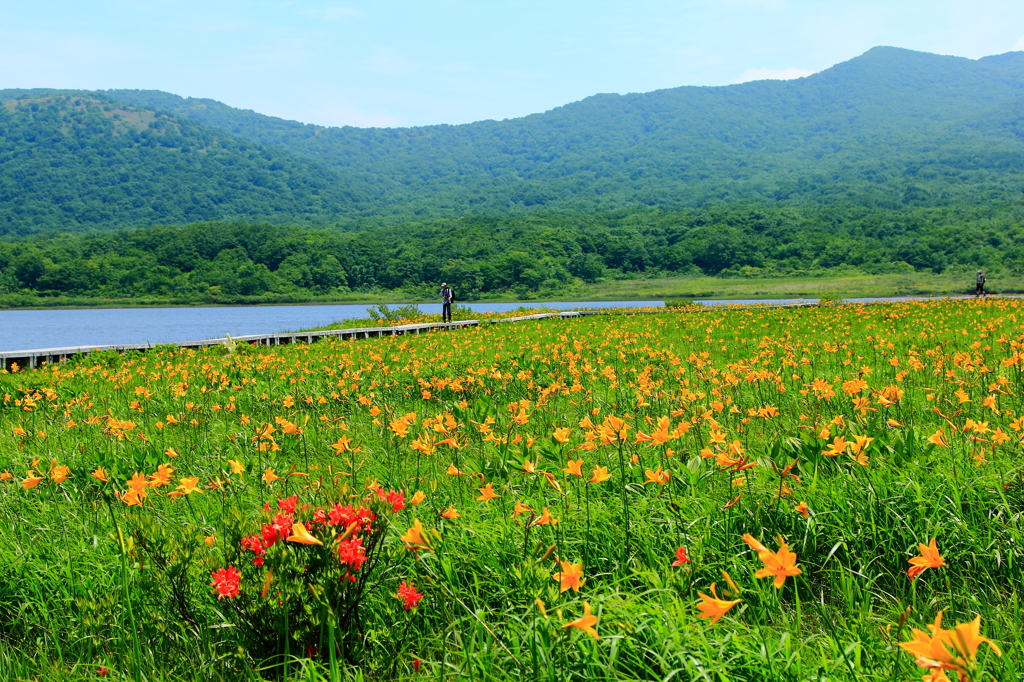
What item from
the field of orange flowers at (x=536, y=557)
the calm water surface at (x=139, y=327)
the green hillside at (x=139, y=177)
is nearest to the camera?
the field of orange flowers at (x=536, y=557)

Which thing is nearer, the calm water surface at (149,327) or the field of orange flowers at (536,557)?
the field of orange flowers at (536,557)

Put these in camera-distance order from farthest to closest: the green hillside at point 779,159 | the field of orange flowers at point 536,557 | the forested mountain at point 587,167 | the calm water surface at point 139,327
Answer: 1. the forested mountain at point 587,167
2. the green hillside at point 779,159
3. the calm water surface at point 139,327
4. the field of orange flowers at point 536,557

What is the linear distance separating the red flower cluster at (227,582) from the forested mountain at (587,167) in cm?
12803

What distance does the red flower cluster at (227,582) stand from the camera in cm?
183

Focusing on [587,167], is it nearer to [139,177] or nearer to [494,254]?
[494,254]

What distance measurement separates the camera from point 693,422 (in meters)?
4.23

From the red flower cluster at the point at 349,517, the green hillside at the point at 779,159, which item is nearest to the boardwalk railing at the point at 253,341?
the red flower cluster at the point at 349,517

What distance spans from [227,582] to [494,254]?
320 feet

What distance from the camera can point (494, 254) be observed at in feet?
323

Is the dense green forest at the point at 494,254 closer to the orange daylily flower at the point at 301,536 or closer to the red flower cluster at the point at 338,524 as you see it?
the red flower cluster at the point at 338,524

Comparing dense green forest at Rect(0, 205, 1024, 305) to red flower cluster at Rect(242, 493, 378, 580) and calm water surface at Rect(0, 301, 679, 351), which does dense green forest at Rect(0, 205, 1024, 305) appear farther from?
red flower cluster at Rect(242, 493, 378, 580)

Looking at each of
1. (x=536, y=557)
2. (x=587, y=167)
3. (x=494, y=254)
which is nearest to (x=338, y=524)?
(x=536, y=557)

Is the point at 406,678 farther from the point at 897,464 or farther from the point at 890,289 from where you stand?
the point at 890,289

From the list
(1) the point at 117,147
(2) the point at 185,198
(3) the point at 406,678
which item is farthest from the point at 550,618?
(1) the point at 117,147
